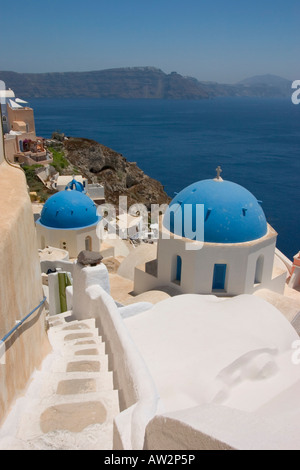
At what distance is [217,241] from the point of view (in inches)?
438

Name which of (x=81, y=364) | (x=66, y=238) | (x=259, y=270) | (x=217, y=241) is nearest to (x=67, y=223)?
(x=66, y=238)

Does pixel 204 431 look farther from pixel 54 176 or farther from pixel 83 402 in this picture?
pixel 54 176

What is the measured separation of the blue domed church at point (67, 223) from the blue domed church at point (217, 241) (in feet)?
21.4

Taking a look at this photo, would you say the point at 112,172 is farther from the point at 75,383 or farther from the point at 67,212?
the point at 75,383

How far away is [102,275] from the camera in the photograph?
26.2ft

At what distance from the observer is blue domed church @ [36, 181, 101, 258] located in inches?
681

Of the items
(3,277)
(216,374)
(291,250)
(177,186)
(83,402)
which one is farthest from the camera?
(177,186)

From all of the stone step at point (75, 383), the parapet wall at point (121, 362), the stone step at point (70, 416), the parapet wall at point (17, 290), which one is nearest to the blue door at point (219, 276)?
Answer: the parapet wall at point (121, 362)

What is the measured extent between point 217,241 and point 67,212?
27.6 feet

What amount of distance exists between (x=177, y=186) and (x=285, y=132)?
6917 centimetres

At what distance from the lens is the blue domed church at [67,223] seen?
56.7 feet

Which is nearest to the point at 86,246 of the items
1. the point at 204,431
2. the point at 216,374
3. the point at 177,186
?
the point at 216,374

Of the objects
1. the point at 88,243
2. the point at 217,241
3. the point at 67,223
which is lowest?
the point at 88,243

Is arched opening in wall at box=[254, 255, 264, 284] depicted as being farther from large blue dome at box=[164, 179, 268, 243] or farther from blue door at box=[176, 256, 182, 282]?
blue door at box=[176, 256, 182, 282]
